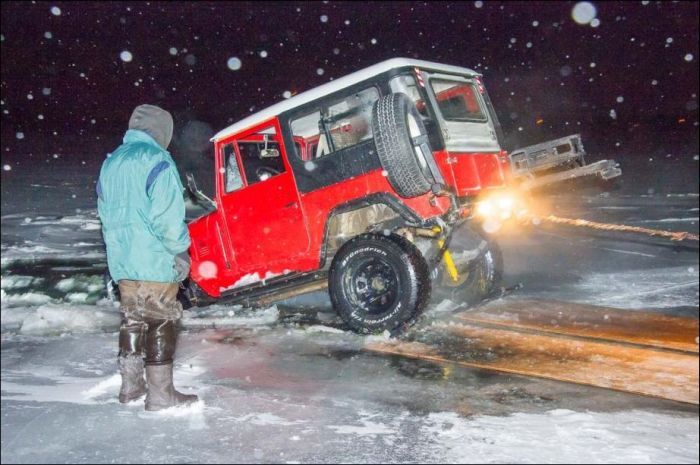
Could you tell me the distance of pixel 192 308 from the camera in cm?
679

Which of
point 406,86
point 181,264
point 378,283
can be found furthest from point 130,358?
point 406,86

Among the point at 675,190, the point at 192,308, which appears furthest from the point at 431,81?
the point at 675,190

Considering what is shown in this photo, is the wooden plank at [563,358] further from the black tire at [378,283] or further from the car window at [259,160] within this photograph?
the car window at [259,160]

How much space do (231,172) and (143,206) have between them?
3.00 m

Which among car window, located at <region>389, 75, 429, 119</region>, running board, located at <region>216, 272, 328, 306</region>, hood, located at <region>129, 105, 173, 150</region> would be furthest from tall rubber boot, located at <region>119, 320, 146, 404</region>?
car window, located at <region>389, 75, 429, 119</region>

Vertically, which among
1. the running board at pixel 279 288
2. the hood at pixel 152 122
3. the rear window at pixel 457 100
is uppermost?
the rear window at pixel 457 100

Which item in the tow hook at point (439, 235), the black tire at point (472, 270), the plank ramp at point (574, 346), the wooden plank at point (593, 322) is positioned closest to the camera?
the plank ramp at point (574, 346)

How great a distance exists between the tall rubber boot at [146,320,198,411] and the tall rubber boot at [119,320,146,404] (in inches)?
3.3

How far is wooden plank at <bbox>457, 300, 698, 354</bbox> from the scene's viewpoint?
5.04 m

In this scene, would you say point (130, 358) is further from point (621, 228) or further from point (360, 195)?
point (621, 228)

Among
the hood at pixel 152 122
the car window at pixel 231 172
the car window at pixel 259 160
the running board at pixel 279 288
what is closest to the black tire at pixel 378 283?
the running board at pixel 279 288

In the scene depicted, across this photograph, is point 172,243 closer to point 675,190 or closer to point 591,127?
point 675,190

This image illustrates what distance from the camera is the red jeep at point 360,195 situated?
507 cm

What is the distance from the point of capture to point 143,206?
3.29 m
